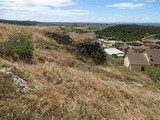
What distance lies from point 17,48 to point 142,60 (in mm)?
42353

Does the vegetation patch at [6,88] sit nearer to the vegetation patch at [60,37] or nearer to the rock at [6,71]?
the rock at [6,71]

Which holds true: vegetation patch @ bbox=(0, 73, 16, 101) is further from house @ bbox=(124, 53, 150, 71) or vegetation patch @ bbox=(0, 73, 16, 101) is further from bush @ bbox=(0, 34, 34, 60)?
house @ bbox=(124, 53, 150, 71)

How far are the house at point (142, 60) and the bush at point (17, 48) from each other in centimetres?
3852

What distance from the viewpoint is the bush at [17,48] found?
34.1ft

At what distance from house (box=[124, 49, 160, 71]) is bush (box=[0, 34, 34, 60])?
126ft

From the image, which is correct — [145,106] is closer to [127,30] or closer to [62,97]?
[62,97]

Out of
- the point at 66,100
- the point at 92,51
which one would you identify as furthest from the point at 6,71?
the point at 92,51

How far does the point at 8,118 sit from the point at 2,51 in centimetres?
500

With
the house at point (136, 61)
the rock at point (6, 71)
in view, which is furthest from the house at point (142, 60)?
the rock at point (6, 71)

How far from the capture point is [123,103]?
752 cm

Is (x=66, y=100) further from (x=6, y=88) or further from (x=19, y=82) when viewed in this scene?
(x=6, y=88)

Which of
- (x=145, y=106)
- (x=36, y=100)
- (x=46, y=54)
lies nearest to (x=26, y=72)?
(x=36, y=100)

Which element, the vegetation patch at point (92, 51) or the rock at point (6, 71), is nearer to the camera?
the rock at point (6, 71)

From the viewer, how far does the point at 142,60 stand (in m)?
50.9
